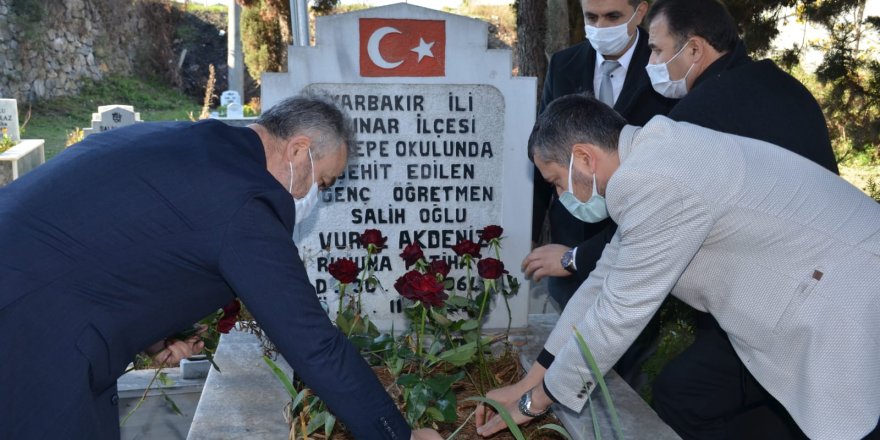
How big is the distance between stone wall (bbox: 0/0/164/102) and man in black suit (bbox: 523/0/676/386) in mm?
17854

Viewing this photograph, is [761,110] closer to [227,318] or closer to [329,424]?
[329,424]

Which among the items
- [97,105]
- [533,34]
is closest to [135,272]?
[533,34]

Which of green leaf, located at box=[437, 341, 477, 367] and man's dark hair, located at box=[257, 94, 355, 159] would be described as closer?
man's dark hair, located at box=[257, 94, 355, 159]

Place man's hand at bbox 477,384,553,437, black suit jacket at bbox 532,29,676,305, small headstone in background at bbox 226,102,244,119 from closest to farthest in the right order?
man's hand at bbox 477,384,553,437 → black suit jacket at bbox 532,29,676,305 → small headstone in background at bbox 226,102,244,119

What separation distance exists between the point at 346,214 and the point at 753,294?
6.25ft

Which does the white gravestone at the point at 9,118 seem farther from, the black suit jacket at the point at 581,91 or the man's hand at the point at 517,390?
the man's hand at the point at 517,390

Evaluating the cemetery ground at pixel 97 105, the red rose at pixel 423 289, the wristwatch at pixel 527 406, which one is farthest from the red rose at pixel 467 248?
the cemetery ground at pixel 97 105

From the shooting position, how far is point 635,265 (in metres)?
1.97

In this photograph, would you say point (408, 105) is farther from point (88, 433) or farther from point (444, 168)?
point (88, 433)

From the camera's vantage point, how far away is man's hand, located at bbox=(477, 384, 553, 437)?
2287 mm

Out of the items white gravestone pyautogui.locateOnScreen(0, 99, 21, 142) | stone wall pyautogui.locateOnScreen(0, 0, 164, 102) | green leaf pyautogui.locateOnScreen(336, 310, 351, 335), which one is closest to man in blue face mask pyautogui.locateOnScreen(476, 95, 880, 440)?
green leaf pyautogui.locateOnScreen(336, 310, 351, 335)

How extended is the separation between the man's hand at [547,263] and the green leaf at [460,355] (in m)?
0.38

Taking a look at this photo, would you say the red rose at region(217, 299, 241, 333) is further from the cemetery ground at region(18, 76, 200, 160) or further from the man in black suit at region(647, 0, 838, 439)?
the cemetery ground at region(18, 76, 200, 160)

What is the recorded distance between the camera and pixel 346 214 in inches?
140
